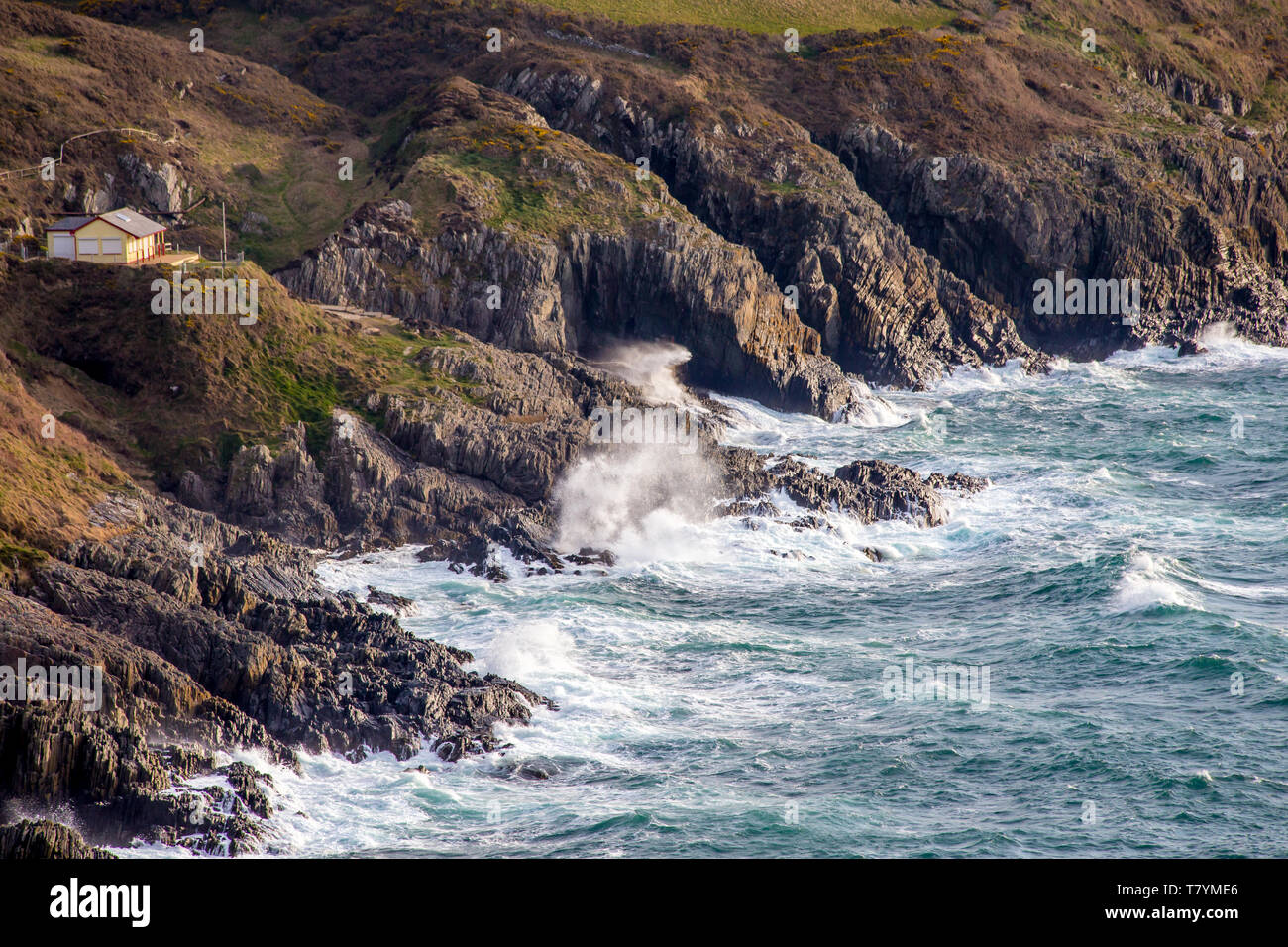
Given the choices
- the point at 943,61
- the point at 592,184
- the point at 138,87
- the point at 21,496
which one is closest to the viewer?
the point at 21,496

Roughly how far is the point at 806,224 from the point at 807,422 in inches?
645

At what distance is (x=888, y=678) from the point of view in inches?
1959

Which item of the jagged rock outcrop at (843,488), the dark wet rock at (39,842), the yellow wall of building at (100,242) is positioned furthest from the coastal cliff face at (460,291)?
the yellow wall of building at (100,242)

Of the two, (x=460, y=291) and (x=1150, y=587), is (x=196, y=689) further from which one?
(x=460, y=291)

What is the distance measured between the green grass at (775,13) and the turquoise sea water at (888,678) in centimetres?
5407

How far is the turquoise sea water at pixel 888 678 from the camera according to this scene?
39219 mm

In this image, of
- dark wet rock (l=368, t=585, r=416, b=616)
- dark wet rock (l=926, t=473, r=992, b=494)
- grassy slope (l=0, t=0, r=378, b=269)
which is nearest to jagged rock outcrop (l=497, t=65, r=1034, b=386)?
grassy slope (l=0, t=0, r=378, b=269)

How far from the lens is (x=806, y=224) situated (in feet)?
294

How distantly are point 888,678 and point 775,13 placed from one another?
85444 millimetres

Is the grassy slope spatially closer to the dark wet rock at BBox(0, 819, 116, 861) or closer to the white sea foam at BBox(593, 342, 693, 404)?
the white sea foam at BBox(593, 342, 693, 404)

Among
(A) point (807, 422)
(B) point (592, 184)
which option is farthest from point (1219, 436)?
(B) point (592, 184)

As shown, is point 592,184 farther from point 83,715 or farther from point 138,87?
point 83,715
